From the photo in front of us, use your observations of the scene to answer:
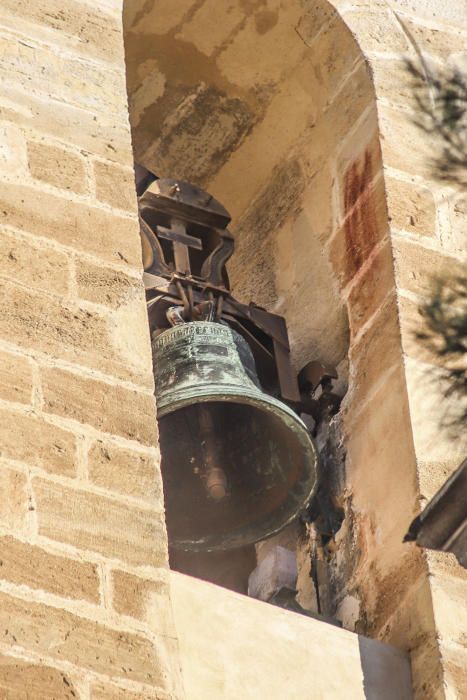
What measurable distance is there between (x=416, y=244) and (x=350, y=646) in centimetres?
125

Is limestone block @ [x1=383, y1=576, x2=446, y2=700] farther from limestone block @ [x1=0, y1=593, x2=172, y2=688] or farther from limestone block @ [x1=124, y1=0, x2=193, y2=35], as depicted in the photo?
limestone block @ [x1=124, y1=0, x2=193, y2=35]

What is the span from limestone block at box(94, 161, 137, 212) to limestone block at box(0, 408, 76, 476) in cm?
80

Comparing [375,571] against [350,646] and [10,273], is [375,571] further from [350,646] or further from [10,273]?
[10,273]

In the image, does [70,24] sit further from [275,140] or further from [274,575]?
[274,575]

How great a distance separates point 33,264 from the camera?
5.16 metres

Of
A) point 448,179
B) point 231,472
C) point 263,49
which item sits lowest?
point 231,472

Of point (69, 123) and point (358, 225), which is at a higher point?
point (69, 123)

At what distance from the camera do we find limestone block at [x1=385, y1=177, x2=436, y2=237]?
610 cm

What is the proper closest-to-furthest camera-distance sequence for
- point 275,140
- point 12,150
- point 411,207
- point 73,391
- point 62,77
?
point 73,391 < point 12,150 < point 62,77 < point 411,207 < point 275,140

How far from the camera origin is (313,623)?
17.1 ft

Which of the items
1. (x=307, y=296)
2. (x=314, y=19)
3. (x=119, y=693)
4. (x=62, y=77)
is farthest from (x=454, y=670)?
(x=314, y=19)

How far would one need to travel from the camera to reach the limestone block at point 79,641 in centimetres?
444

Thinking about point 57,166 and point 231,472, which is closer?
point 57,166

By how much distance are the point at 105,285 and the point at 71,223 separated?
0.63 ft
